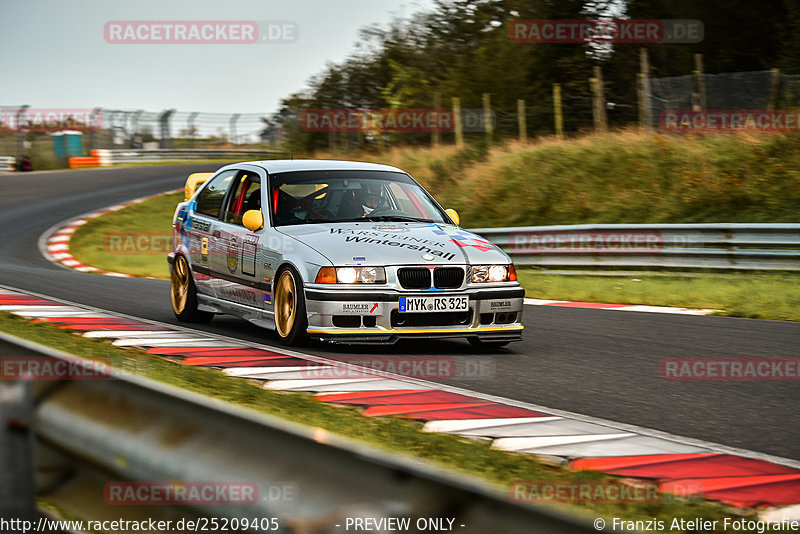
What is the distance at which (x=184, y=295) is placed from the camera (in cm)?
1023

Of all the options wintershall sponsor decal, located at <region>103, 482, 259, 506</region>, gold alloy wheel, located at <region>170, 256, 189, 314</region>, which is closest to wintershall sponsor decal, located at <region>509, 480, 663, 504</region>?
wintershall sponsor decal, located at <region>103, 482, 259, 506</region>

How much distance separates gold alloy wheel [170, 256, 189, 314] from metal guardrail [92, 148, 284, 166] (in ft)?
125

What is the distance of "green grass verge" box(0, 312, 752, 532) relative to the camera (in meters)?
3.85

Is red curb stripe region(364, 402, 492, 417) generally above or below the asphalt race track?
above

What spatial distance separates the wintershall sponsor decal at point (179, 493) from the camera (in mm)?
2423

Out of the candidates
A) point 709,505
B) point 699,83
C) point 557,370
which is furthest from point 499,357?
point 699,83

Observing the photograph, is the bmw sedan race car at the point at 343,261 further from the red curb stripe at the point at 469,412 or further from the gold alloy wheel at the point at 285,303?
the red curb stripe at the point at 469,412

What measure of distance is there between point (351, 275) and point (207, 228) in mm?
2466

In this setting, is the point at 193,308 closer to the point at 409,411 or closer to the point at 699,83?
the point at 409,411

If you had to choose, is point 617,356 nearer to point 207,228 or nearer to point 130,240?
point 207,228

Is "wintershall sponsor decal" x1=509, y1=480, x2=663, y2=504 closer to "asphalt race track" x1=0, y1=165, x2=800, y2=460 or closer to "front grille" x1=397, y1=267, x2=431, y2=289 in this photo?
"asphalt race track" x1=0, y1=165, x2=800, y2=460

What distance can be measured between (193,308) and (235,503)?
7.85 m

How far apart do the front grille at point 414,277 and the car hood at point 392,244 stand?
0.05 m

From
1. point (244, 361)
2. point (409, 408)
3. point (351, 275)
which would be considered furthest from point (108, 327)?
point (409, 408)
